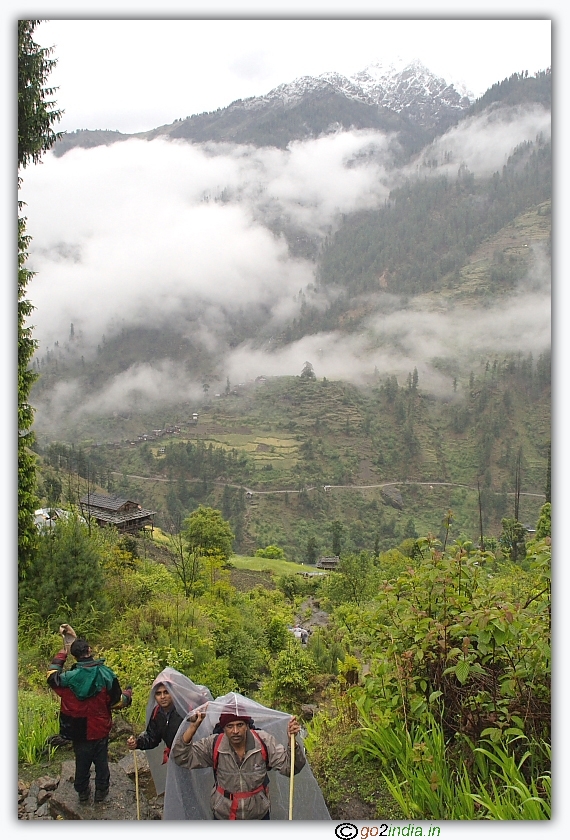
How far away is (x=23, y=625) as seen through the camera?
457 centimetres

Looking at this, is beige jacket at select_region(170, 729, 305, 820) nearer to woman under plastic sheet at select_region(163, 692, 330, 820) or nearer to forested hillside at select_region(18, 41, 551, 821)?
woman under plastic sheet at select_region(163, 692, 330, 820)

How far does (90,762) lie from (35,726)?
773 mm

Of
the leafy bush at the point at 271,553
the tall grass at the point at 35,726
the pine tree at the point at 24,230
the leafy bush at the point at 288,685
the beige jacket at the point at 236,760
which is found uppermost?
the pine tree at the point at 24,230

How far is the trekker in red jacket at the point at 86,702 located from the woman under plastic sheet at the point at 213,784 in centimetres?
48

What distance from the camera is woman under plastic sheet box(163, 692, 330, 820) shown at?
2809 millimetres

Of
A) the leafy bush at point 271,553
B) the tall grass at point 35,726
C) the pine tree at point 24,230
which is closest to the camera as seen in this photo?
the tall grass at point 35,726

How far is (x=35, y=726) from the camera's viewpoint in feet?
11.6

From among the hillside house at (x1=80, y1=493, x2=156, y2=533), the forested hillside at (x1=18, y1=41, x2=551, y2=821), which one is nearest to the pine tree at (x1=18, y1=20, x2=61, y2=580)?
the forested hillside at (x1=18, y1=41, x2=551, y2=821)

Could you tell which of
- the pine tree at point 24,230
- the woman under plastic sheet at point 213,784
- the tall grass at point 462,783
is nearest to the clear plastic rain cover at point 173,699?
the woman under plastic sheet at point 213,784

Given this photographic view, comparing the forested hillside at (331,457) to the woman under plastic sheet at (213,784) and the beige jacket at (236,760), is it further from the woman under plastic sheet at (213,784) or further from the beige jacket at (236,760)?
the beige jacket at (236,760)

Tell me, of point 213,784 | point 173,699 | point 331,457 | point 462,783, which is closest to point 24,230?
point 173,699

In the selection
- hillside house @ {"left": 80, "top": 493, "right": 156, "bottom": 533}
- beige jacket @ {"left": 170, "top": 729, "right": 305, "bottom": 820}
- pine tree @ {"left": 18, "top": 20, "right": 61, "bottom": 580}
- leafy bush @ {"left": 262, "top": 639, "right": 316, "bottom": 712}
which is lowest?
leafy bush @ {"left": 262, "top": 639, "right": 316, "bottom": 712}

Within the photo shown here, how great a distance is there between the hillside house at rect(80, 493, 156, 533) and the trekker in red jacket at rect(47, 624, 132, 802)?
3.90 meters

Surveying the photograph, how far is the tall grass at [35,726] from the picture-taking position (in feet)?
11.4
